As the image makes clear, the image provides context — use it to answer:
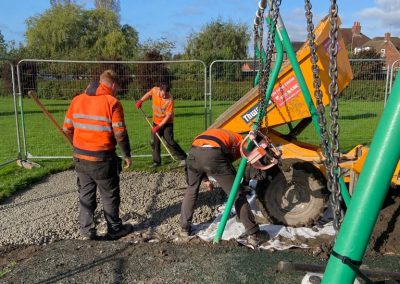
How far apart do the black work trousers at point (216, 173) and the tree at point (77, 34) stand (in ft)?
123

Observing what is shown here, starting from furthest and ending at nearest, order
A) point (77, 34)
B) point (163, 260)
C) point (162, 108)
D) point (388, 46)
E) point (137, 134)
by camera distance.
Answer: point (388, 46) < point (77, 34) < point (137, 134) < point (162, 108) < point (163, 260)

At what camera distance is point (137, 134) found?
1235 centimetres

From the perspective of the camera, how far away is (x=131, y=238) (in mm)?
4828

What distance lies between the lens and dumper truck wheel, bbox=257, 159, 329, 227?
16.2 feet

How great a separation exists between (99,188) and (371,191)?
12.7ft

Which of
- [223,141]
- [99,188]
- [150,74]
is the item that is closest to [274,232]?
[223,141]

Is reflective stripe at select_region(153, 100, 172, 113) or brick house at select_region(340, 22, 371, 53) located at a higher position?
brick house at select_region(340, 22, 371, 53)

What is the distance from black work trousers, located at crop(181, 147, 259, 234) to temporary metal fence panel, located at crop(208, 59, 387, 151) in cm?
378

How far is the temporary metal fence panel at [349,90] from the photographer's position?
9.60 metres

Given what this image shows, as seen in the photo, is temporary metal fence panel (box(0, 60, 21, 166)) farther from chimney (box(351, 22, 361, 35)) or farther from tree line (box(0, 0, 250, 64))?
chimney (box(351, 22, 361, 35))

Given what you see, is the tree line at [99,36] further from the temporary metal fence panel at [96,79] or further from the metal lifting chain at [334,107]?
the metal lifting chain at [334,107]

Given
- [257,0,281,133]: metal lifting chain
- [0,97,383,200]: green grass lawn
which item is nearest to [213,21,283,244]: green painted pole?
[257,0,281,133]: metal lifting chain

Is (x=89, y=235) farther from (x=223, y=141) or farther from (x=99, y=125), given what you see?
(x=223, y=141)

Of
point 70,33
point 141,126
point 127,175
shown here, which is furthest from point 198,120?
point 70,33
